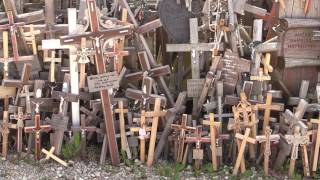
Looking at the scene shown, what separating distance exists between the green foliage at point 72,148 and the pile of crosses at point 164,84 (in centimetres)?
6

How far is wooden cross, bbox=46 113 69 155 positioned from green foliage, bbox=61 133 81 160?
0.26ft

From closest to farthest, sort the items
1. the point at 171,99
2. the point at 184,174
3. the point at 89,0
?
the point at 89,0
the point at 184,174
the point at 171,99

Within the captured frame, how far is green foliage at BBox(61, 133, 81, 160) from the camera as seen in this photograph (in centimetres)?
656

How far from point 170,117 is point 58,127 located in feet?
4.17

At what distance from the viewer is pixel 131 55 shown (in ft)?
23.3

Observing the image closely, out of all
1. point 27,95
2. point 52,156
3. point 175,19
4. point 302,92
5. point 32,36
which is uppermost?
point 175,19

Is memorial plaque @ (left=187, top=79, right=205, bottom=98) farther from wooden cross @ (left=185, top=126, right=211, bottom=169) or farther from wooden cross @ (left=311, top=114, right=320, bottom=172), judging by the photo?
wooden cross @ (left=311, top=114, right=320, bottom=172)

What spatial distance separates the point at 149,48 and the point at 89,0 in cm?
147

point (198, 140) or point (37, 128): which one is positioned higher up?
point (37, 128)

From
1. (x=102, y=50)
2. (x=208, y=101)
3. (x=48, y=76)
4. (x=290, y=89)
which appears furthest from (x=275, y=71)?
(x=48, y=76)

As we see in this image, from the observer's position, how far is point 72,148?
6578mm

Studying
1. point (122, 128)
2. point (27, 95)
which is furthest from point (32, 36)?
point (122, 128)

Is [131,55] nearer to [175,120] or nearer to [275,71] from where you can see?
[175,120]

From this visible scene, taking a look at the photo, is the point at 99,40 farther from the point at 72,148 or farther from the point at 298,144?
the point at 298,144
